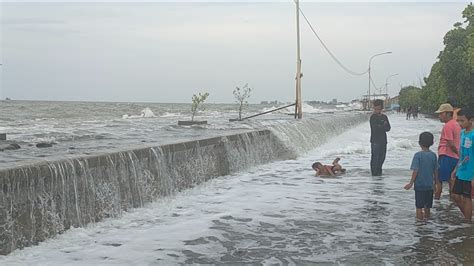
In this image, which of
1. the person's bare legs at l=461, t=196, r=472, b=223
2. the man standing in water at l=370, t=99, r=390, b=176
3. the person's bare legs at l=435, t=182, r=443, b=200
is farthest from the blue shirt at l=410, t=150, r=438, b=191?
the man standing in water at l=370, t=99, r=390, b=176

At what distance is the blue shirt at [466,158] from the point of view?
708cm

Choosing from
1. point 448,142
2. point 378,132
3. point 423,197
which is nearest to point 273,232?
point 423,197

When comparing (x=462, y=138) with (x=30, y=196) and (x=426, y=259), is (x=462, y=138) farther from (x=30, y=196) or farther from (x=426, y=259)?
(x=30, y=196)

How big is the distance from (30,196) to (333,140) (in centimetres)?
2099

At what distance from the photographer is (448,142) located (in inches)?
333

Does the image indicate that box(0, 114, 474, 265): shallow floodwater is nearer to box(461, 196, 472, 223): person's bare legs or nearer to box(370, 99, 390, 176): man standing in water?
box(461, 196, 472, 223): person's bare legs

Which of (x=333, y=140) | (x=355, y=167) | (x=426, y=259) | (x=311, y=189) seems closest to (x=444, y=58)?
(x=333, y=140)

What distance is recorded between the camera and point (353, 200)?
9.17 meters

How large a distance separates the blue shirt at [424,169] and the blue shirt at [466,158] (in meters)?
0.40

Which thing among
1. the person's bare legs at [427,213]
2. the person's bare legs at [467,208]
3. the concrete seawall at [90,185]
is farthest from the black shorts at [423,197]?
the concrete seawall at [90,185]

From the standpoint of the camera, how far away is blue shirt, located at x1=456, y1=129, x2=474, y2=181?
23.2ft

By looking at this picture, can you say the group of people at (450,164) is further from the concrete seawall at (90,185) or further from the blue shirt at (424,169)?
the concrete seawall at (90,185)

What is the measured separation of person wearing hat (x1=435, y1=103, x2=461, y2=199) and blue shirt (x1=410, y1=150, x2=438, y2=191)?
91cm

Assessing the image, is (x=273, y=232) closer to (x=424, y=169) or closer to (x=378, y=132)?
(x=424, y=169)
